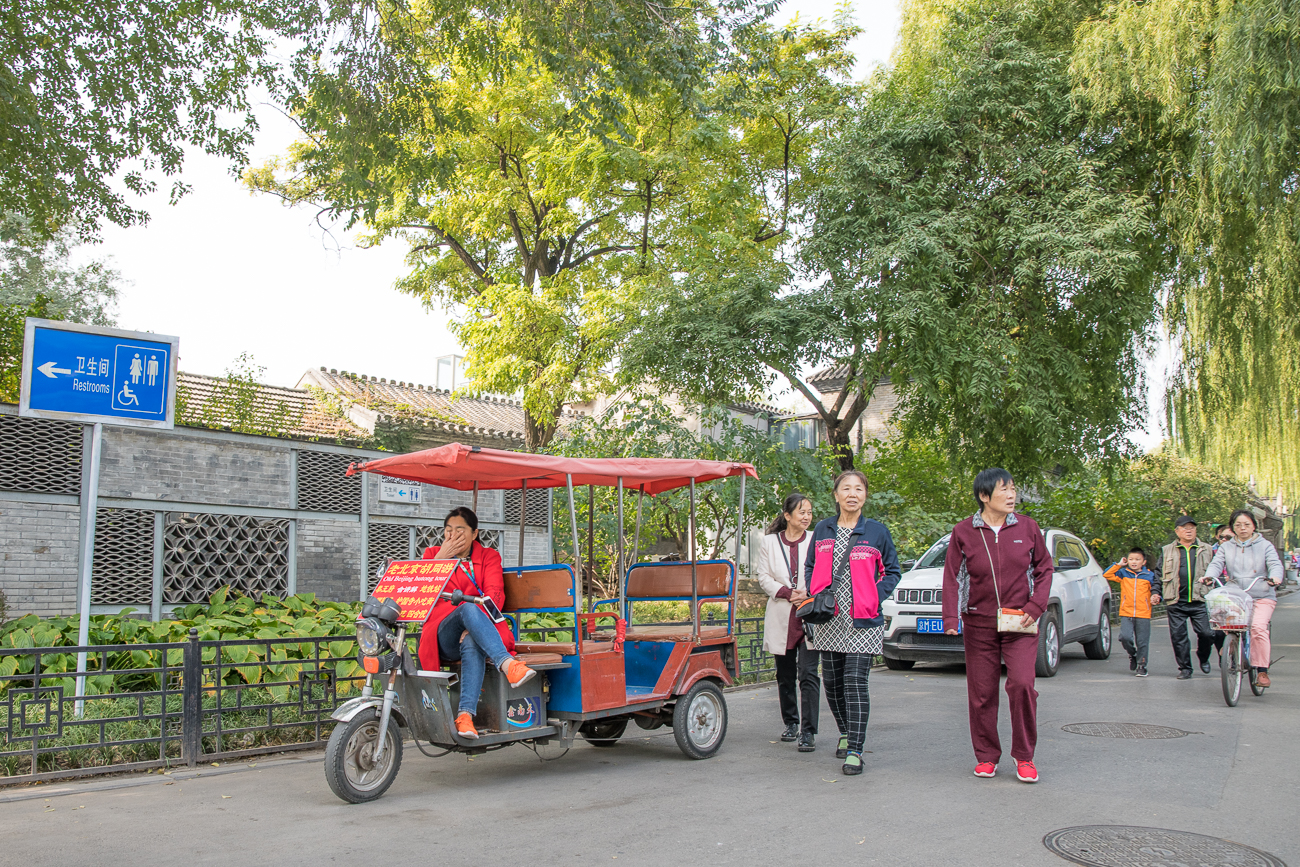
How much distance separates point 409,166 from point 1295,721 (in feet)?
33.4

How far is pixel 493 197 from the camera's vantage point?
1938cm

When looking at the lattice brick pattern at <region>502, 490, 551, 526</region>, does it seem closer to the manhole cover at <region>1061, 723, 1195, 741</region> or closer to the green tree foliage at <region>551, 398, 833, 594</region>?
the green tree foliage at <region>551, 398, 833, 594</region>

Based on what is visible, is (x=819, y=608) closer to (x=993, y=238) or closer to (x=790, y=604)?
(x=790, y=604)

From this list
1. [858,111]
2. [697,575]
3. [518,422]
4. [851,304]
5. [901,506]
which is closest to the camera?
[697,575]

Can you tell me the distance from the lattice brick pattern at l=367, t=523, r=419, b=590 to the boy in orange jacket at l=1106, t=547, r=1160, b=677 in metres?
8.75

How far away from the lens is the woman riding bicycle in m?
9.58

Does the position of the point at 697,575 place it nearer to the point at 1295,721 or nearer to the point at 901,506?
the point at 1295,721

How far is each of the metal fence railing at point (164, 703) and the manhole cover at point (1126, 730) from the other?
5.83 metres

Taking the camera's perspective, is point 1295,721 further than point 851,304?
No

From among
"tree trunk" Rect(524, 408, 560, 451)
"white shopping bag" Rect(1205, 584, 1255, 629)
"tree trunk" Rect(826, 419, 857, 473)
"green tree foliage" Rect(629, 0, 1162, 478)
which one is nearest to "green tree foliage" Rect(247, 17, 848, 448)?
"tree trunk" Rect(524, 408, 560, 451)

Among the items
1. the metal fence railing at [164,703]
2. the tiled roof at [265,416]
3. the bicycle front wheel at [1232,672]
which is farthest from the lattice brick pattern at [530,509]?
the bicycle front wheel at [1232,672]

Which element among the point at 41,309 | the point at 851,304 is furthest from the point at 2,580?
the point at 851,304

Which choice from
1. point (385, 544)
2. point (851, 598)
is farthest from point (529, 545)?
point (851, 598)

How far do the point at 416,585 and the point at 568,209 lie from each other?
1455cm
